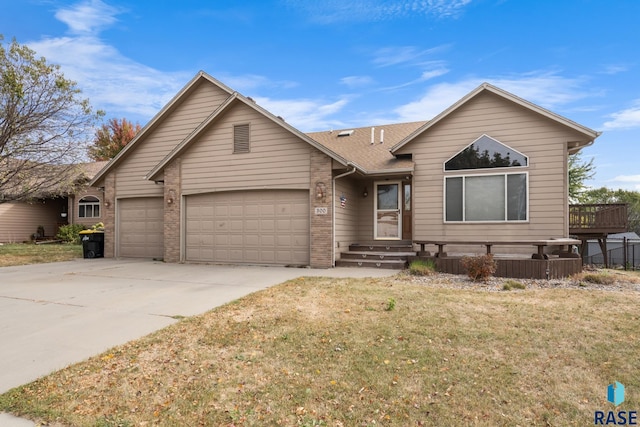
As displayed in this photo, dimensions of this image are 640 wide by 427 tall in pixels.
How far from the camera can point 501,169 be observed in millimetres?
10828

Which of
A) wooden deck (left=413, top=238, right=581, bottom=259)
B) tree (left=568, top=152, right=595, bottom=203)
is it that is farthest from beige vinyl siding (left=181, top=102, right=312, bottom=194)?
tree (left=568, top=152, right=595, bottom=203)

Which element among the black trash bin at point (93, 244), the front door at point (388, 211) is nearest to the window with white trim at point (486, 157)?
the front door at point (388, 211)

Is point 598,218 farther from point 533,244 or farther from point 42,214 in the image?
point 42,214

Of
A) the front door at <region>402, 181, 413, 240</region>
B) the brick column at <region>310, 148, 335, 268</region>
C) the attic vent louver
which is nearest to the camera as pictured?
the brick column at <region>310, 148, 335, 268</region>

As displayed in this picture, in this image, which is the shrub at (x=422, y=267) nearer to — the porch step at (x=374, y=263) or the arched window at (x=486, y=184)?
the porch step at (x=374, y=263)

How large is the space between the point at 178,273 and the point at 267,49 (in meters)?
10.8

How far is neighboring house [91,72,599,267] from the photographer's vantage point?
10531 mm

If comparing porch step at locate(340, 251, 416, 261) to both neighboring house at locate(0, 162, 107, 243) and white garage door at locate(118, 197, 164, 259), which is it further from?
neighboring house at locate(0, 162, 107, 243)

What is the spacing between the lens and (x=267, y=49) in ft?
51.6

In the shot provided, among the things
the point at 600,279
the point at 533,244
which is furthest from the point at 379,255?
the point at 600,279

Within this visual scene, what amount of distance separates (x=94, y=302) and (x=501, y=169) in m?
11.0

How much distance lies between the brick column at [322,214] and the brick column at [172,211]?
512 cm

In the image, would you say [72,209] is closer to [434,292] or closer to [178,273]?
[178,273]

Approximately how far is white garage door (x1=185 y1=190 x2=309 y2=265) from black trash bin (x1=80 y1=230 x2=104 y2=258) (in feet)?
15.6
